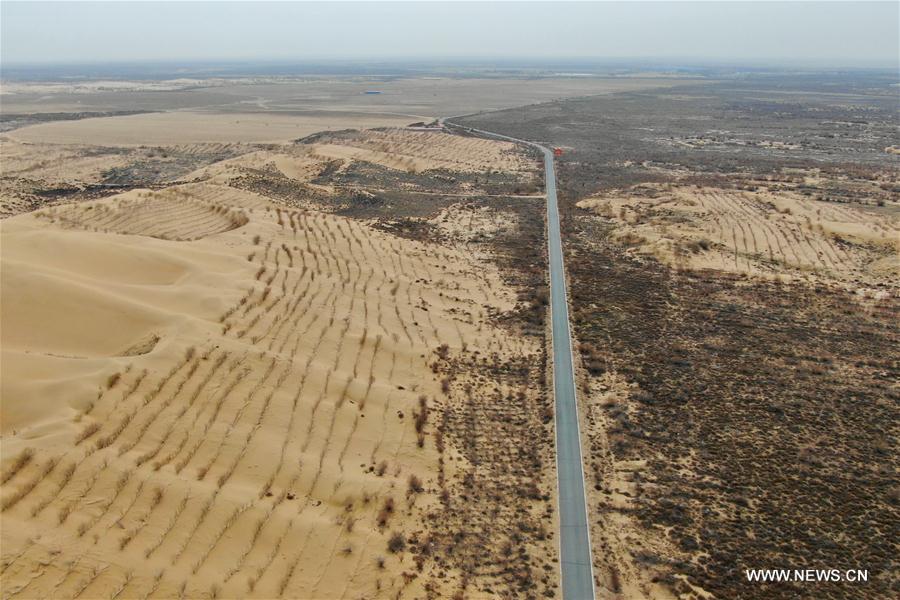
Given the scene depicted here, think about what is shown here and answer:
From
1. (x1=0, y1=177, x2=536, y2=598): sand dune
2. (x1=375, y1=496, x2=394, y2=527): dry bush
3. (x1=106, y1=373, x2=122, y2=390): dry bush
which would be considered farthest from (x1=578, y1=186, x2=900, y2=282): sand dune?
(x1=106, y1=373, x2=122, y2=390): dry bush

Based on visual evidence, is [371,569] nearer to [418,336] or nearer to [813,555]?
[813,555]

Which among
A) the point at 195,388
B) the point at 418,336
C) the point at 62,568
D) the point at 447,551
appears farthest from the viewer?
the point at 418,336

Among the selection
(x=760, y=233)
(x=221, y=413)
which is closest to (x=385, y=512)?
(x=221, y=413)

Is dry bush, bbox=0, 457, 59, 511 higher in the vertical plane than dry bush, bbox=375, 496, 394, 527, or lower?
higher

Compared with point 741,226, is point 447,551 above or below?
below

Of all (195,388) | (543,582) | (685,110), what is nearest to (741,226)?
(543,582)

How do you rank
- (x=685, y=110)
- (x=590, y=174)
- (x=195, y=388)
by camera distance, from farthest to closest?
(x=685, y=110)
(x=590, y=174)
(x=195, y=388)

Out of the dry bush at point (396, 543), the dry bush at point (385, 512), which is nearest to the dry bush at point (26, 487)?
the dry bush at point (385, 512)

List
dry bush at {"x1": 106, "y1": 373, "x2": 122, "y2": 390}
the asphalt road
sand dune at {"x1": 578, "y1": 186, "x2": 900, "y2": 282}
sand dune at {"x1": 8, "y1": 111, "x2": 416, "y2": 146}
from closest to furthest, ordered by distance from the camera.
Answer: the asphalt road, dry bush at {"x1": 106, "y1": 373, "x2": 122, "y2": 390}, sand dune at {"x1": 578, "y1": 186, "x2": 900, "y2": 282}, sand dune at {"x1": 8, "y1": 111, "x2": 416, "y2": 146}

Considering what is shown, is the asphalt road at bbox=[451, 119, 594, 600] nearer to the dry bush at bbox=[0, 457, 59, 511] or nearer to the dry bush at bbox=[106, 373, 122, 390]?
the dry bush at bbox=[0, 457, 59, 511]

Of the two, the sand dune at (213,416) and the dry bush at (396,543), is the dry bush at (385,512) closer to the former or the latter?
the sand dune at (213,416)
